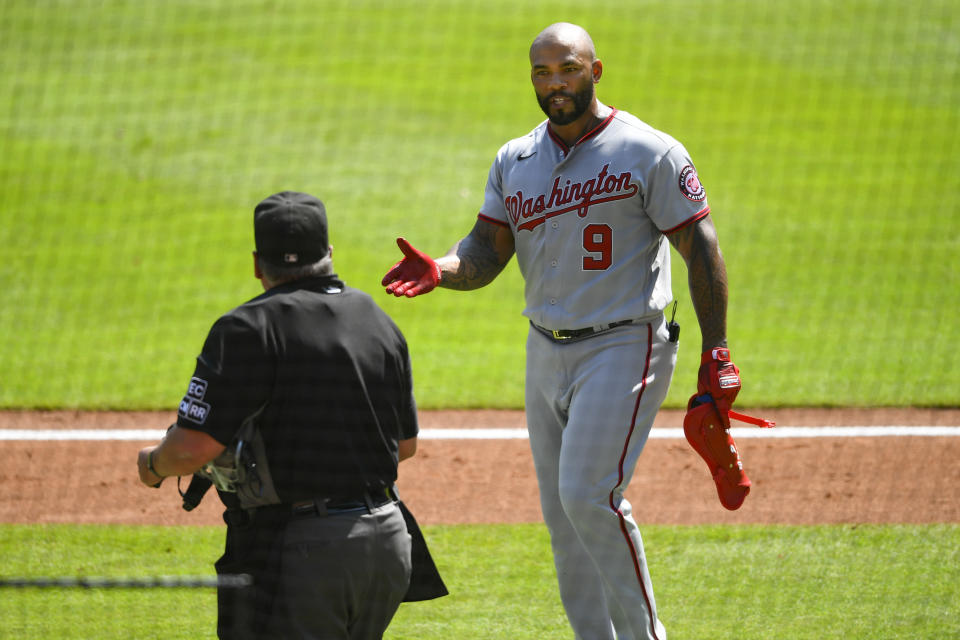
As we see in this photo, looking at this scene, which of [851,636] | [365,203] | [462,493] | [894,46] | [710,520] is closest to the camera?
[851,636]

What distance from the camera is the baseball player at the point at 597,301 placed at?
349 centimetres

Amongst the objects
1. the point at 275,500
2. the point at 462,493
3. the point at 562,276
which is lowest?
the point at 462,493

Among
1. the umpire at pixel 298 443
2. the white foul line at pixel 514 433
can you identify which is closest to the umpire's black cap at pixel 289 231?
the umpire at pixel 298 443

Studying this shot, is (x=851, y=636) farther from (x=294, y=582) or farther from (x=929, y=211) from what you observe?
(x=929, y=211)

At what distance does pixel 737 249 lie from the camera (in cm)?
1127

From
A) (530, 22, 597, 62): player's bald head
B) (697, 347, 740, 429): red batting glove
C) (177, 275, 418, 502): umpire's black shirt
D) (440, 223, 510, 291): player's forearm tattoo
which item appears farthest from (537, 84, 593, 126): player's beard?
(177, 275, 418, 502): umpire's black shirt

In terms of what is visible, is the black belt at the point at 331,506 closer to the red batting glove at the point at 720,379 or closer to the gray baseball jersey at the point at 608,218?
the gray baseball jersey at the point at 608,218

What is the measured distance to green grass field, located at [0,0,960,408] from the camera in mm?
8625

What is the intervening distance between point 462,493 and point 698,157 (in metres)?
9.25

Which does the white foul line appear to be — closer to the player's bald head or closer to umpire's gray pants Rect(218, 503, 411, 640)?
the player's bald head

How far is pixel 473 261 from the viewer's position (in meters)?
3.97

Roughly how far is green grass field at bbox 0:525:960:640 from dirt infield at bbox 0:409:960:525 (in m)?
0.24

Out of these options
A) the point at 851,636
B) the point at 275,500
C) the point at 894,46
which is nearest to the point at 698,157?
the point at 894,46

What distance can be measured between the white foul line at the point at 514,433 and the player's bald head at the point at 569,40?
3.46 meters
